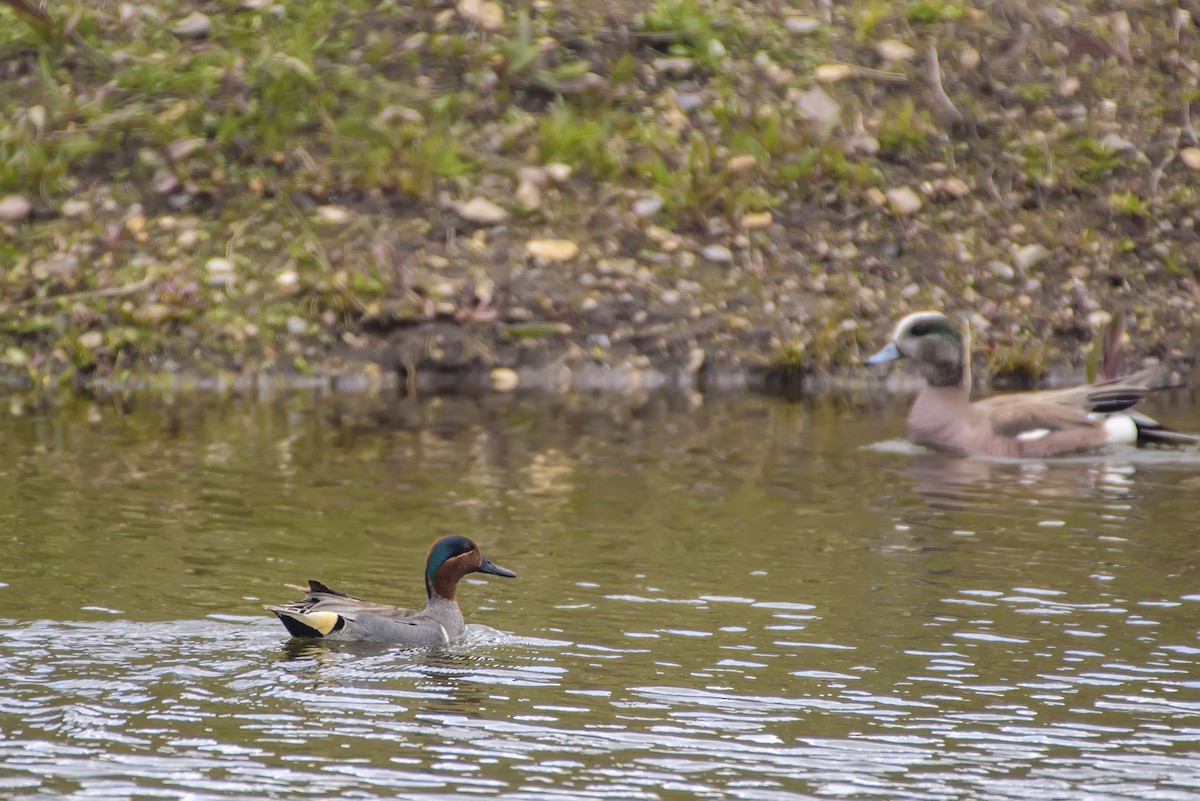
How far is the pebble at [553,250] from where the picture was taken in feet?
58.3

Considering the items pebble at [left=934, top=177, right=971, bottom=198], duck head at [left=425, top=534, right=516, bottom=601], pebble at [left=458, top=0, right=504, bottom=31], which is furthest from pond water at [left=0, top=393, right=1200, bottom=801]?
pebble at [left=458, top=0, right=504, bottom=31]

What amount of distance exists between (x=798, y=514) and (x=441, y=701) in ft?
15.1

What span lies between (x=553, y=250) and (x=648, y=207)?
4.11 ft

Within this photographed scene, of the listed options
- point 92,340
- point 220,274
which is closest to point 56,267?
point 92,340

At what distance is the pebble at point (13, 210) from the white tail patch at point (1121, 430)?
10.6 meters

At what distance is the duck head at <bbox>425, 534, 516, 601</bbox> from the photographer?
845 centimetres

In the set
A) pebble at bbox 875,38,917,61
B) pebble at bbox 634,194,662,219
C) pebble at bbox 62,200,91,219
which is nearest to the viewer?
pebble at bbox 62,200,91,219

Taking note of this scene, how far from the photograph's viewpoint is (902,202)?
61.6 feet

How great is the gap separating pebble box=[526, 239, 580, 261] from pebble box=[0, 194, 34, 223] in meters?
5.01

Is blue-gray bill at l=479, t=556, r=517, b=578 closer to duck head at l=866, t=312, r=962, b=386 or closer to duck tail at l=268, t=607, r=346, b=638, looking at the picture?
duck tail at l=268, t=607, r=346, b=638

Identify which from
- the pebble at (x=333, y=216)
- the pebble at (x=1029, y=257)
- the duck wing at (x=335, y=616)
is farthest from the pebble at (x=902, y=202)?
the duck wing at (x=335, y=616)

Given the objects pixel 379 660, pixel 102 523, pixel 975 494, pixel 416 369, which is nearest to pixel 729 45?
pixel 416 369

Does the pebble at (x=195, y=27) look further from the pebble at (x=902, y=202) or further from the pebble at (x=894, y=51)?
the pebble at (x=902, y=202)

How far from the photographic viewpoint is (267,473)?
12445mm
